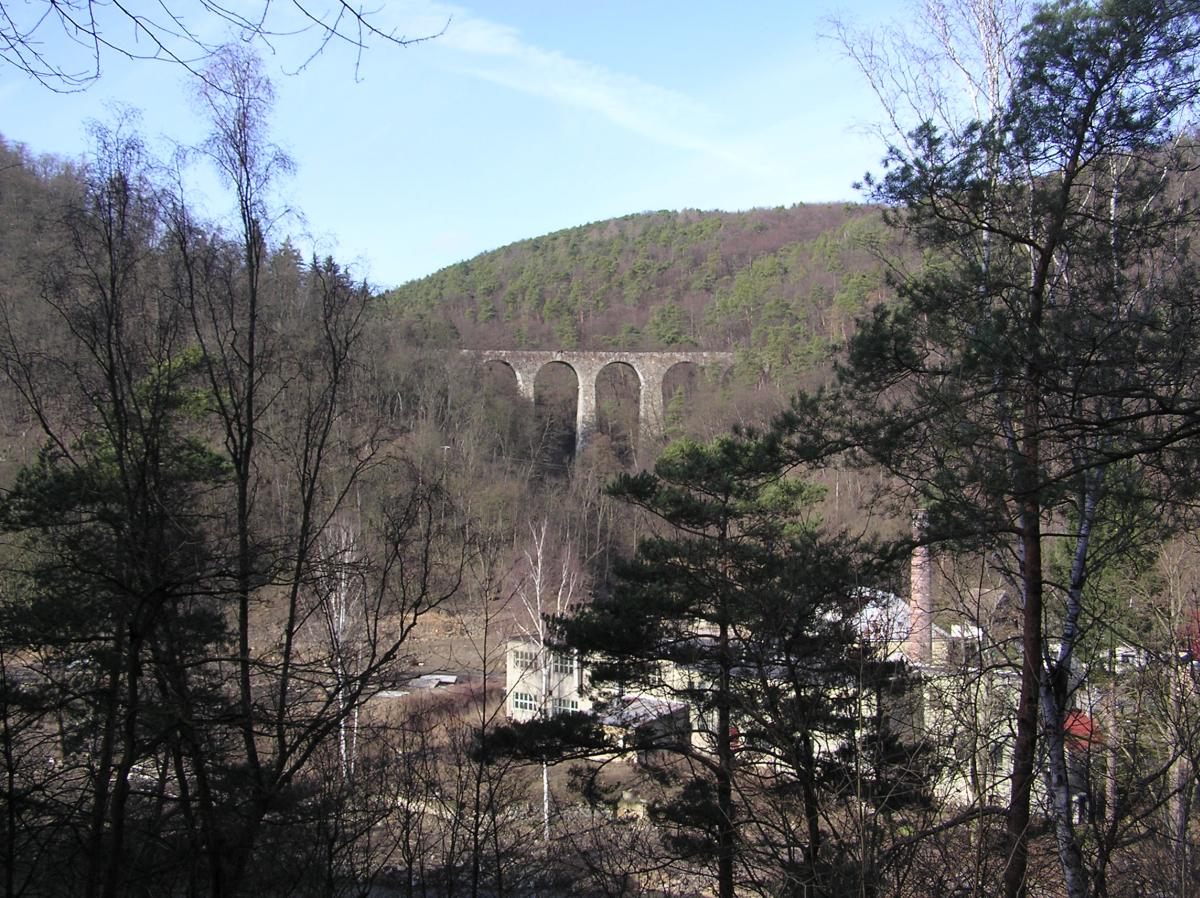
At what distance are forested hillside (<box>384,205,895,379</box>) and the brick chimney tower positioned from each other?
2043 centimetres

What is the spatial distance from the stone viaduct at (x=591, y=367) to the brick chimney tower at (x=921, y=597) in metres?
29.9

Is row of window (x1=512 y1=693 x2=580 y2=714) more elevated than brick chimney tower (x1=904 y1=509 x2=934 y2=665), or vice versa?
brick chimney tower (x1=904 y1=509 x2=934 y2=665)

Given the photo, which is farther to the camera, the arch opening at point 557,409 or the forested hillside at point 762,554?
the arch opening at point 557,409

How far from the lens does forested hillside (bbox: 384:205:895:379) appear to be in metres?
34.0

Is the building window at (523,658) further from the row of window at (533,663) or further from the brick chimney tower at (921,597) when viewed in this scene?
the brick chimney tower at (921,597)

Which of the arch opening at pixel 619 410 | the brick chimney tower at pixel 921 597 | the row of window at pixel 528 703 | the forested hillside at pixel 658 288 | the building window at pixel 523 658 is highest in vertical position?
the forested hillside at pixel 658 288

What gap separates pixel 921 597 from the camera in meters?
7.95

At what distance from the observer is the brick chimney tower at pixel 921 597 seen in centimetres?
517

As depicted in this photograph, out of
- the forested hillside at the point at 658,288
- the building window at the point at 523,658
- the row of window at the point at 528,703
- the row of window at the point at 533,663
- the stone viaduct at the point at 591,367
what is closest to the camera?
the row of window at the point at 533,663

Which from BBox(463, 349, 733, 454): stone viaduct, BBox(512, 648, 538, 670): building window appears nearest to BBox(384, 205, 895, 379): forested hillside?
BBox(463, 349, 733, 454): stone viaduct

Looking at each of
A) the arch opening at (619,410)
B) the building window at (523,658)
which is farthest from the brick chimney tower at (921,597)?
the arch opening at (619,410)

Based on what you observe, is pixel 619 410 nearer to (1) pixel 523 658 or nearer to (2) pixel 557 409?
(2) pixel 557 409

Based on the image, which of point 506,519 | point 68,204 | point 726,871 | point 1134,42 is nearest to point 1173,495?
point 1134,42

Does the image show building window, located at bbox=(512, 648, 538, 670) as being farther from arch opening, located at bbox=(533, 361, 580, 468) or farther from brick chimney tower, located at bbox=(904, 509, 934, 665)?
arch opening, located at bbox=(533, 361, 580, 468)
